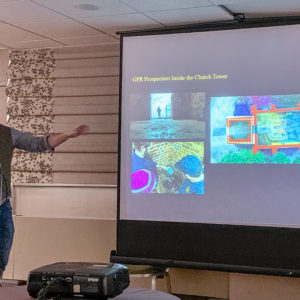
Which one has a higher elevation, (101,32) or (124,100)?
(101,32)

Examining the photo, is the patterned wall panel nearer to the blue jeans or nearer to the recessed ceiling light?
the blue jeans

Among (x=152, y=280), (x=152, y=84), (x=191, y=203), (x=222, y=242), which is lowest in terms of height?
(x=152, y=280)

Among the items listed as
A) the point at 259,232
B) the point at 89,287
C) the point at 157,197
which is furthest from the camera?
the point at 157,197

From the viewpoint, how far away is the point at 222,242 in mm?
5223

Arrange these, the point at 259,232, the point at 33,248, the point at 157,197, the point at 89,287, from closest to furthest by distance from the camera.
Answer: the point at 89,287 → the point at 259,232 → the point at 157,197 → the point at 33,248

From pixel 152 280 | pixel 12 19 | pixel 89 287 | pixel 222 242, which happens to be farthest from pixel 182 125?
pixel 89 287

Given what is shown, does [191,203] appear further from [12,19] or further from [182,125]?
[12,19]

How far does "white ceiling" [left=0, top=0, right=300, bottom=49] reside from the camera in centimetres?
479

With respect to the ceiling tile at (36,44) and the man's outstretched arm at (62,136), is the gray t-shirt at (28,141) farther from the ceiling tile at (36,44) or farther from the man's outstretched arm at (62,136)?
the ceiling tile at (36,44)

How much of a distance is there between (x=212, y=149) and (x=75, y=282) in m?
2.92

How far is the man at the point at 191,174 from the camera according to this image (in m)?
5.30

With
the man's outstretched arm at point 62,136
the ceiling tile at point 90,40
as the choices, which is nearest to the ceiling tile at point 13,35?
the ceiling tile at point 90,40

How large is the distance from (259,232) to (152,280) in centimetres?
109

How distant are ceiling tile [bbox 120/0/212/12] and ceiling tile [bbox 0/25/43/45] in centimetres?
140
